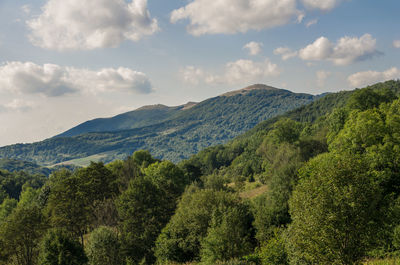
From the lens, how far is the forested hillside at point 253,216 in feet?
57.3

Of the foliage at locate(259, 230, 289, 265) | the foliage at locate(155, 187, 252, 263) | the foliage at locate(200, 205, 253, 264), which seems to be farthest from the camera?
the foliage at locate(155, 187, 252, 263)

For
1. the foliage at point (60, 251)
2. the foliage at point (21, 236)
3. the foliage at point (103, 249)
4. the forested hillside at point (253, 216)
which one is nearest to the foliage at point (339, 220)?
the forested hillside at point (253, 216)

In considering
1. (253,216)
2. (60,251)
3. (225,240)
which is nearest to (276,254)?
(225,240)

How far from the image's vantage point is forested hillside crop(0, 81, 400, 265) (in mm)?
17469

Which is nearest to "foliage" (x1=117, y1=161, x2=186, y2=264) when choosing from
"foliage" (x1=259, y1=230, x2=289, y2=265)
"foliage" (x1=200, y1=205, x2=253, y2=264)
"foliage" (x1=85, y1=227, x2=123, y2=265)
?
"foliage" (x1=85, y1=227, x2=123, y2=265)

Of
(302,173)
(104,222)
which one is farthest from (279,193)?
(104,222)

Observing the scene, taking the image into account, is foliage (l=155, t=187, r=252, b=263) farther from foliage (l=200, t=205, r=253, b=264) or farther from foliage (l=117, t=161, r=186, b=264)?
foliage (l=117, t=161, r=186, b=264)

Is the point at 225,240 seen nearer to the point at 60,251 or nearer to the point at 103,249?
the point at 103,249

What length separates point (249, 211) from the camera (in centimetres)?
4272

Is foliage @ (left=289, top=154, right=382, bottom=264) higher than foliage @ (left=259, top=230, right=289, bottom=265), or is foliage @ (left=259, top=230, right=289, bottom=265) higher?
foliage @ (left=289, top=154, right=382, bottom=264)

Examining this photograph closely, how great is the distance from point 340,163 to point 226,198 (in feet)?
83.4

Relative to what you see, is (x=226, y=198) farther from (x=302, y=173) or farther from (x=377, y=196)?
(x=377, y=196)

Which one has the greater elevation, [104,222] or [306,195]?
[306,195]

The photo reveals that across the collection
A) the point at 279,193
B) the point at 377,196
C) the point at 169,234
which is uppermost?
the point at 377,196
